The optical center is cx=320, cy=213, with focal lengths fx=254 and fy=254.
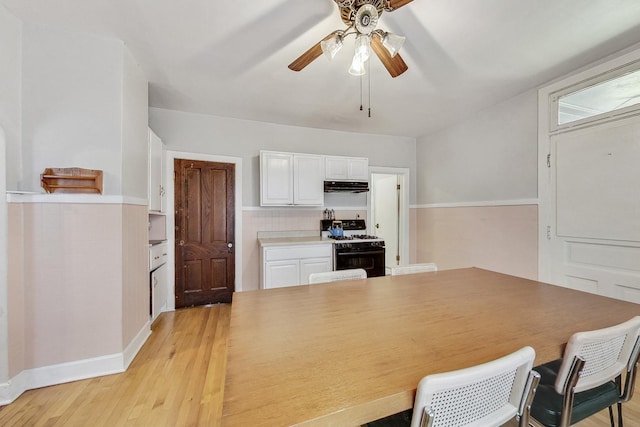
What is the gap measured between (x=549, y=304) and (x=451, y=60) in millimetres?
2051

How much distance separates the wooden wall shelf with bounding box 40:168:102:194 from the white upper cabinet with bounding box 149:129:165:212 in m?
0.76

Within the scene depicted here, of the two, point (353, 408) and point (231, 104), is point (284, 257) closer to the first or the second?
point (231, 104)

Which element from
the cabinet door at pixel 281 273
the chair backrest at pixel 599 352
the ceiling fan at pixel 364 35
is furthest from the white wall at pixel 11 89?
the chair backrest at pixel 599 352

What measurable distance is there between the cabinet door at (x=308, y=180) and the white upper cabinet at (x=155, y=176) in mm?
1632

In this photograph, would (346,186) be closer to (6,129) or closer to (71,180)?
(71,180)

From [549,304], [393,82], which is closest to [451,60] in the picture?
[393,82]

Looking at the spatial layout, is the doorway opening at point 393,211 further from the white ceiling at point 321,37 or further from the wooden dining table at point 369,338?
the wooden dining table at point 369,338

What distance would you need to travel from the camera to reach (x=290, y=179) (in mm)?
3555

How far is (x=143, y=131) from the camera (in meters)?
2.46

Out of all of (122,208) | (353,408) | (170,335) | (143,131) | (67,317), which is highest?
(143,131)

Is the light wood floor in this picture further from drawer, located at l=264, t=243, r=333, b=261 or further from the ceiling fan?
the ceiling fan

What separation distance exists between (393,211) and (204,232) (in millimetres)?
3303

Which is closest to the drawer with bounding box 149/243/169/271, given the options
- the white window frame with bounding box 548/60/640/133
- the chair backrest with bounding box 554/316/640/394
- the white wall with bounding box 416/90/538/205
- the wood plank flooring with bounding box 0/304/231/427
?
the wood plank flooring with bounding box 0/304/231/427

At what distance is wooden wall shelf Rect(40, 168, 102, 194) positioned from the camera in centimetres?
182
